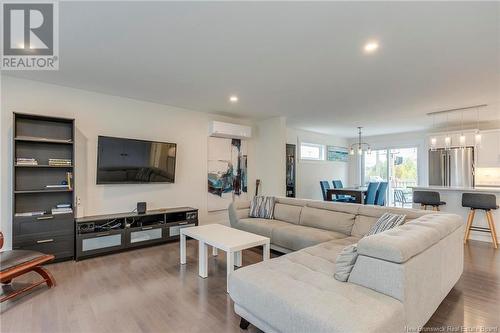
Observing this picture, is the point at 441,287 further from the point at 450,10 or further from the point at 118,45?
the point at 118,45

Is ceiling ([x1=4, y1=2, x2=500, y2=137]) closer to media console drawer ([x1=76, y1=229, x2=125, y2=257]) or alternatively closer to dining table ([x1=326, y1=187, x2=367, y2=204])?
media console drawer ([x1=76, y1=229, x2=125, y2=257])

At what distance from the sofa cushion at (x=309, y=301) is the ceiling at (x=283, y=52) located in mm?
2088

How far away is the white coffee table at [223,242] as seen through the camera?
9.02ft

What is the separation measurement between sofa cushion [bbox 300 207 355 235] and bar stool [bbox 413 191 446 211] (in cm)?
253

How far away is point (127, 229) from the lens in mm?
3990

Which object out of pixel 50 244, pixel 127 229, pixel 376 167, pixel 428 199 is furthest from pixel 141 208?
pixel 376 167

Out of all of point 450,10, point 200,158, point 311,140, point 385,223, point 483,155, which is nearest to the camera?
point 450,10

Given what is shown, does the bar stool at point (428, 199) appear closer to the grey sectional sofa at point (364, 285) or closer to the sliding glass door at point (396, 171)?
the grey sectional sofa at point (364, 285)

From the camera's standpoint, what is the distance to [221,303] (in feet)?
7.95

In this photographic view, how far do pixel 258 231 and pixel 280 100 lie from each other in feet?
7.70

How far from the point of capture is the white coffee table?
108 inches

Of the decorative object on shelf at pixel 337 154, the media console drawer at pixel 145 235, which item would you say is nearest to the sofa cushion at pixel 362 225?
the media console drawer at pixel 145 235

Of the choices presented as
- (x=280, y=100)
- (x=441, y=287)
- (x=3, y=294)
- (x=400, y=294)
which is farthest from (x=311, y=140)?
(x=3, y=294)

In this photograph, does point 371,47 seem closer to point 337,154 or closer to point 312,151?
point 312,151
